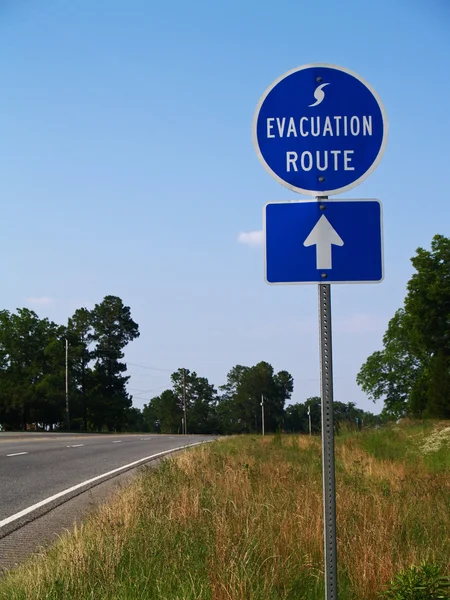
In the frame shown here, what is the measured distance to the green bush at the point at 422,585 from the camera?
13.3 feet

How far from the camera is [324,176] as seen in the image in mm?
3691

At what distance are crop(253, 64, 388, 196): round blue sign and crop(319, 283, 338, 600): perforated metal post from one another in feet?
2.45

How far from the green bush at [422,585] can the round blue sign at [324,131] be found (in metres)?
2.11

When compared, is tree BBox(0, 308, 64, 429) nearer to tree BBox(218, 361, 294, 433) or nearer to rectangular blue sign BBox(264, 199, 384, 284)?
tree BBox(218, 361, 294, 433)

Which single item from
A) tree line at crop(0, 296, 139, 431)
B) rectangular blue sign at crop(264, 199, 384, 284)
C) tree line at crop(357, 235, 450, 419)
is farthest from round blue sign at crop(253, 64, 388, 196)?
tree line at crop(0, 296, 139, 431)

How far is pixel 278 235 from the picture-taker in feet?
11.8

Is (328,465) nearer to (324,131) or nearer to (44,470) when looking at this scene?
(324,131)

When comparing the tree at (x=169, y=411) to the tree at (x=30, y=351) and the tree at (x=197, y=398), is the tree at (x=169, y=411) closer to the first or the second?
the tree at (x=197, y=398)

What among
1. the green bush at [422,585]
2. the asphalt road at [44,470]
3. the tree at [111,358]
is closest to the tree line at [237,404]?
the tree at [111,358]

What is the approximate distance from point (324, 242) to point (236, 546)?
2.55 metres

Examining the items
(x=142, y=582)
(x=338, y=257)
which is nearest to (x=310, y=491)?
(x=142, y=582)

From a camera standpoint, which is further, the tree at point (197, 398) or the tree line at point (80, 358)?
the tree at point (197, 398)

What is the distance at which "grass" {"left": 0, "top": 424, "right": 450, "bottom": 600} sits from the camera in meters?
4.66

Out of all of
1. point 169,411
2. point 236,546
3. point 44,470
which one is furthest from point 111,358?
point 236,546
